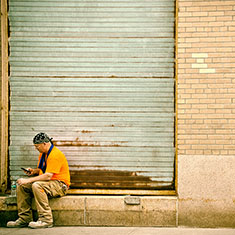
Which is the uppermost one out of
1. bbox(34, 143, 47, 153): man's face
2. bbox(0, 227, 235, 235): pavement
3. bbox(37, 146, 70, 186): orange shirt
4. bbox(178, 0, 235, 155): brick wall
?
bbox(178, 0, 235, 155): brick wall

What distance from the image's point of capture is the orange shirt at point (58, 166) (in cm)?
589

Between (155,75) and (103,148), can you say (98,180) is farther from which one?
(155,75)

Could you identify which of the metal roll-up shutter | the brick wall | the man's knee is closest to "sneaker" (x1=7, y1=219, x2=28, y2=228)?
the man's knee

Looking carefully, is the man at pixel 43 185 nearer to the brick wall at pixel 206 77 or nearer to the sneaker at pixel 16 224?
A: the sneaker at pixel 16 224

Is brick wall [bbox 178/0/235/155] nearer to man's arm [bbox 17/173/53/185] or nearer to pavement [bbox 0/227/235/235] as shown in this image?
pavement [bbox 0/227/235/235]

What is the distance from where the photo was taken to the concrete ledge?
6020mm

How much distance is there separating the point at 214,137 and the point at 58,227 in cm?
302

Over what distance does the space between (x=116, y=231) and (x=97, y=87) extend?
2.47 metres

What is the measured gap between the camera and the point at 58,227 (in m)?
5.97

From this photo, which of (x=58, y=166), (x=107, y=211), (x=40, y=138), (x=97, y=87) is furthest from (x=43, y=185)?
(x=97, y=87)

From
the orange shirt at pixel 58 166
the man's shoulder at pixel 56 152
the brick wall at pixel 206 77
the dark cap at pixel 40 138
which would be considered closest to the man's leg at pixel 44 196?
the orange shirt at pixel 58 166

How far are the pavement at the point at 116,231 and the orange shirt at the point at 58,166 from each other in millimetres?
799

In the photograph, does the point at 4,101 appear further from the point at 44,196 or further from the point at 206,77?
the point at 206,77

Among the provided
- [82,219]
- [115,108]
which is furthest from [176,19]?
[82,219]
